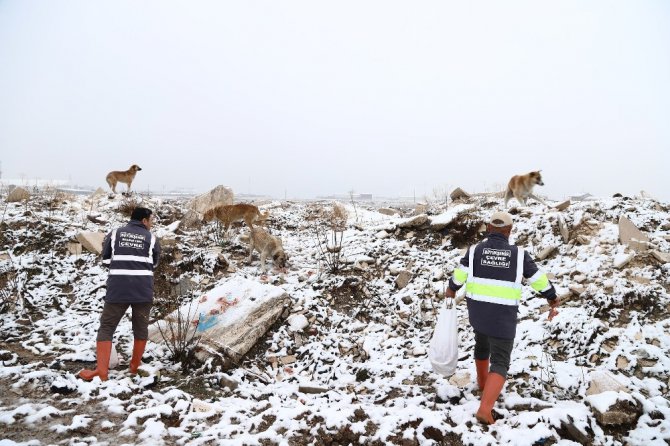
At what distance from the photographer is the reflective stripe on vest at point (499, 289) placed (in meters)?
3.50

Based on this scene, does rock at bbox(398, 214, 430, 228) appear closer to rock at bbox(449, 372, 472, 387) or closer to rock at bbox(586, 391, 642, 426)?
rock at bbox(449, 372, 472, 387)

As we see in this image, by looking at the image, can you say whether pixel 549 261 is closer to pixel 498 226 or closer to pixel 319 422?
pixel 498 226

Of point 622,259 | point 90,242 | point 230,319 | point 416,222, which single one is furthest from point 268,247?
point 622,259

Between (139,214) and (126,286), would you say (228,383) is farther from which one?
(139,214)

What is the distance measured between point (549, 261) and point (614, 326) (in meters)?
2.08

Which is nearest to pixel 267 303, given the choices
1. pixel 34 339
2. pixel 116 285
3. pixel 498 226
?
pixel 116 285

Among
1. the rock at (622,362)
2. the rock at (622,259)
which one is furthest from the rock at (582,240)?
the rock at (622,362)

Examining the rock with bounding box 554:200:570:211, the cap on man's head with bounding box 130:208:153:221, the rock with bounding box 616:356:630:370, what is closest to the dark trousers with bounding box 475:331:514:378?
the rock with bounding box 616:356:630:370

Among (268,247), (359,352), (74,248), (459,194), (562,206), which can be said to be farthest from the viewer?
(459,194)

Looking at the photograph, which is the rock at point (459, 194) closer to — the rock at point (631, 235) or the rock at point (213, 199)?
the rock at point (631, 235)

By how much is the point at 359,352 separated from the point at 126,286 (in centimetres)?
357

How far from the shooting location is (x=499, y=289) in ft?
11.6

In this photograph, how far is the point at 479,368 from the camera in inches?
157

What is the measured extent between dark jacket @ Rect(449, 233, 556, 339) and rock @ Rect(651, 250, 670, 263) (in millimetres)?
3807
